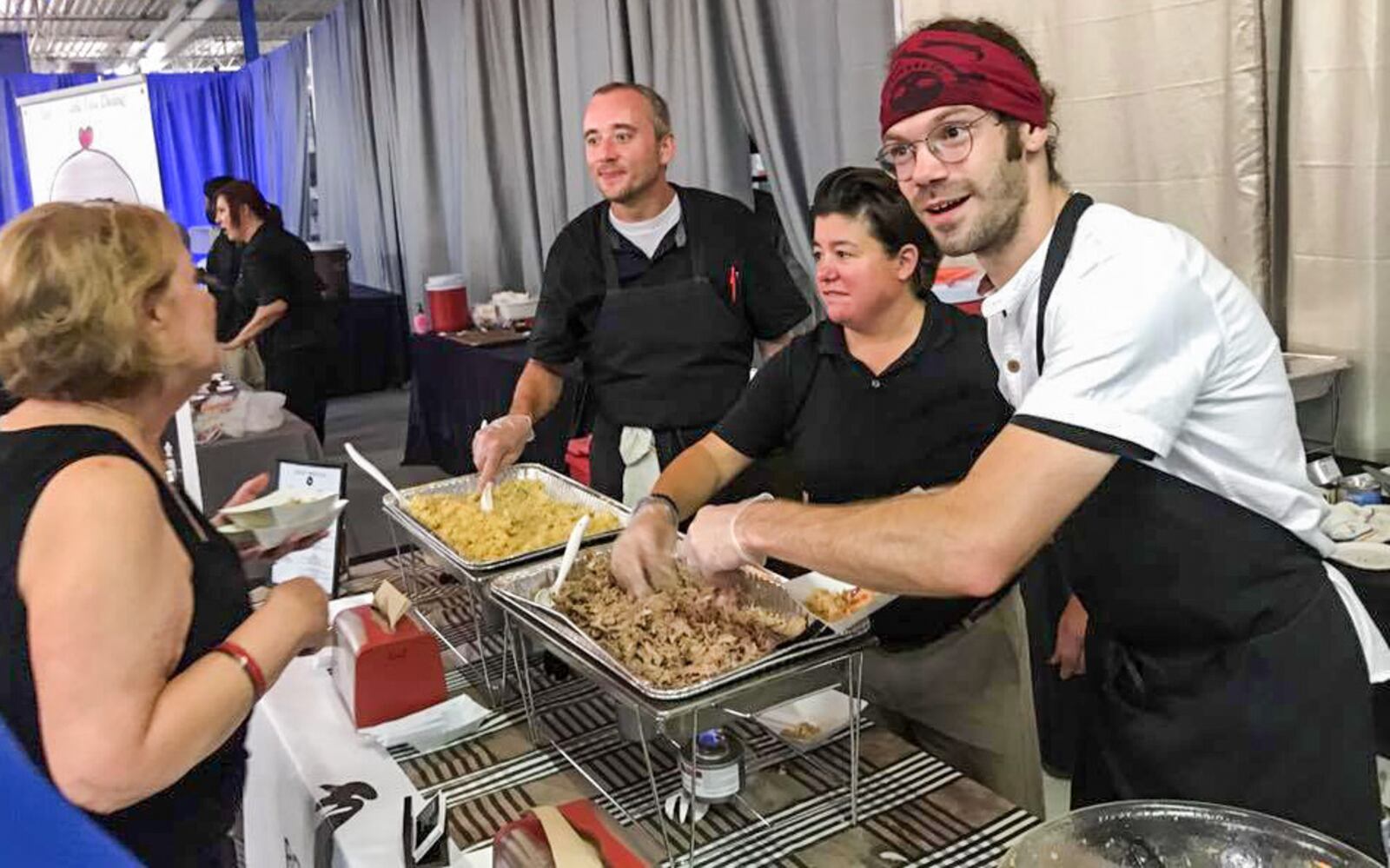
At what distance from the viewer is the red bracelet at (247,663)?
3.46 ft

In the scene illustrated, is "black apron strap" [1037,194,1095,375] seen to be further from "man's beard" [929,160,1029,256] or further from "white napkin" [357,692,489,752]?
"white napkin" [357,692,489,752]

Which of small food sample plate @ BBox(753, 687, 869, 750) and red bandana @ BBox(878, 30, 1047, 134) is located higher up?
red bandana @ BBox(878, 30, 1047, 134)

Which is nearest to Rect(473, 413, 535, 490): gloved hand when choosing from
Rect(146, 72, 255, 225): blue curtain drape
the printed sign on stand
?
the printed sign on stand

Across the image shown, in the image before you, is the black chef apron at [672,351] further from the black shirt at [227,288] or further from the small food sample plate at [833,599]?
the black shirt at [227,288]

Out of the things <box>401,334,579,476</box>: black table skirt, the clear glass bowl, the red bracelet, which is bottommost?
<box>401,334,579,476</box>: black table skirt

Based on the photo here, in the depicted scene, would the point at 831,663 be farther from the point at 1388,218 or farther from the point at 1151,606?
the point at 1388,218

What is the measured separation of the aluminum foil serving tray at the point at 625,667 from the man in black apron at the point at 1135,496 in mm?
80

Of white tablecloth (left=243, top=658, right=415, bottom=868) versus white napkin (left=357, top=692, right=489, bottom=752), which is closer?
white tablecloth (left=243, top=658, right=415, bottom=868)

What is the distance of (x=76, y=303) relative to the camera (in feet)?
3.32

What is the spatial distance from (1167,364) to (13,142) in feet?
41.0

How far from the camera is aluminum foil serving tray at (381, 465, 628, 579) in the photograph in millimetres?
1521

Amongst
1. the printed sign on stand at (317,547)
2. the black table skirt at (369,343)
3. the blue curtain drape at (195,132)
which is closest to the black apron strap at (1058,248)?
the printed sign on stand at (317,547)

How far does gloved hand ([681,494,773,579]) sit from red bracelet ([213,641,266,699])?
491 millimetres

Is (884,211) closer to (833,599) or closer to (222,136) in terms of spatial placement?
(833,599)
